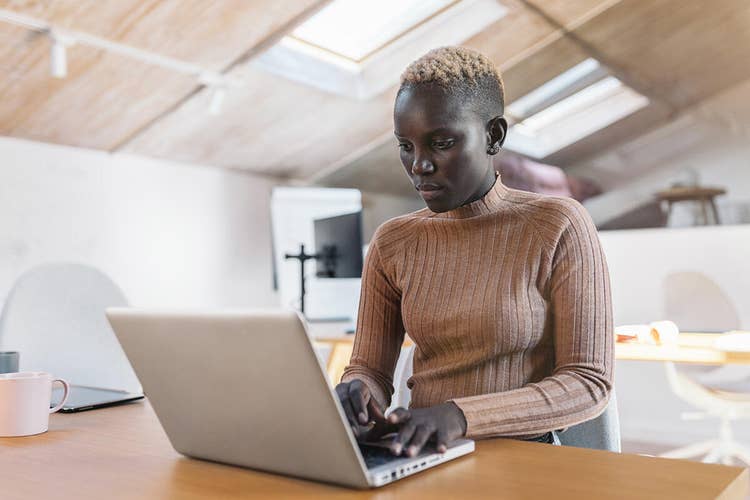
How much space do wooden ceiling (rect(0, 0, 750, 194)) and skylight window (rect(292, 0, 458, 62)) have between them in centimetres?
28

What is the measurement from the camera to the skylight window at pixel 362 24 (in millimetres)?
4098

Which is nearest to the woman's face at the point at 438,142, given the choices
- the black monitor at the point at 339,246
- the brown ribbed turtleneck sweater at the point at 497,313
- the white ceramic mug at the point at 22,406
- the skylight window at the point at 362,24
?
the brown ribbed turtleneck sweater at the point at 497,313

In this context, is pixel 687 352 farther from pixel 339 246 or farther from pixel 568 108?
pixel 568 108

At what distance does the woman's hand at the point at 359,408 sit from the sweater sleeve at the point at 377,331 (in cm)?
28

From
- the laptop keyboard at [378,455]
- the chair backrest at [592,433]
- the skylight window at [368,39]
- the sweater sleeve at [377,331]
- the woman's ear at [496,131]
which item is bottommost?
the chair backrest at [592,433]

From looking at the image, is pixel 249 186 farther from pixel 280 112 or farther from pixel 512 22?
pixel 512 22

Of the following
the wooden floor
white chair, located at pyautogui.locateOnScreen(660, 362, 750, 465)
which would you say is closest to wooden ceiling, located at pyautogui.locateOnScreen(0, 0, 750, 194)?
white chair, located at pyautogui.locateOnScreen(660, 362, 750, 465)

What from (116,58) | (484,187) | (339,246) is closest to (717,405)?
(339,246)

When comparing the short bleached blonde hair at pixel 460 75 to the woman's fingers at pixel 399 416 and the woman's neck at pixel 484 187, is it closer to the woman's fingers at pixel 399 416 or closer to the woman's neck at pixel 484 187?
the woman's neck at pixel 484 187

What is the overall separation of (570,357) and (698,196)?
316 cm

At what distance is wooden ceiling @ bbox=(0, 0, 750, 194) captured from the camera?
3260 millimetres

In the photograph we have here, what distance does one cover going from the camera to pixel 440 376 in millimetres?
1181

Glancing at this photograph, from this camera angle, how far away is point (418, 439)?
30.8 inches

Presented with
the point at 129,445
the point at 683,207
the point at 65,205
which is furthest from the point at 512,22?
the point at 129,445
